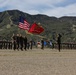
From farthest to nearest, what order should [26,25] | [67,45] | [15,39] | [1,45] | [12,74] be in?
[67,45], [1,45], [26,25], [15,39], [12,74]

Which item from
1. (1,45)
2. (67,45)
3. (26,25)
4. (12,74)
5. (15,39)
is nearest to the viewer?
(12,74)

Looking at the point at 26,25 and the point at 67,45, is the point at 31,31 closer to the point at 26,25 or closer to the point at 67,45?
the point at 26,25

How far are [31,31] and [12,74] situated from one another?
3074 cm

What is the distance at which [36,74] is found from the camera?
11.3 m

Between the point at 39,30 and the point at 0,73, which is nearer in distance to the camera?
the point at 0,73

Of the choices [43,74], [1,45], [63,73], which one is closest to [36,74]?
[43,74]

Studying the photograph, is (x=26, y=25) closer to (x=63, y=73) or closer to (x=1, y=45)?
(x=1, y=45)

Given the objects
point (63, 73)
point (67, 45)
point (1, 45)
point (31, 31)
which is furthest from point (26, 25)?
point (63, 73)

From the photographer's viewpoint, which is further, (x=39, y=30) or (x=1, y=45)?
(x=1, y=45)

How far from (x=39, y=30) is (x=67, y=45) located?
15.0 m

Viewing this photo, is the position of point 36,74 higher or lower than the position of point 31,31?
lower

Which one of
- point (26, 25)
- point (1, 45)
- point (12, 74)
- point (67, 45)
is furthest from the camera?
point (67, 45)

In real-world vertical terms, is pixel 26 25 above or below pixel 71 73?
above

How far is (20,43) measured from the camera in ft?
117
